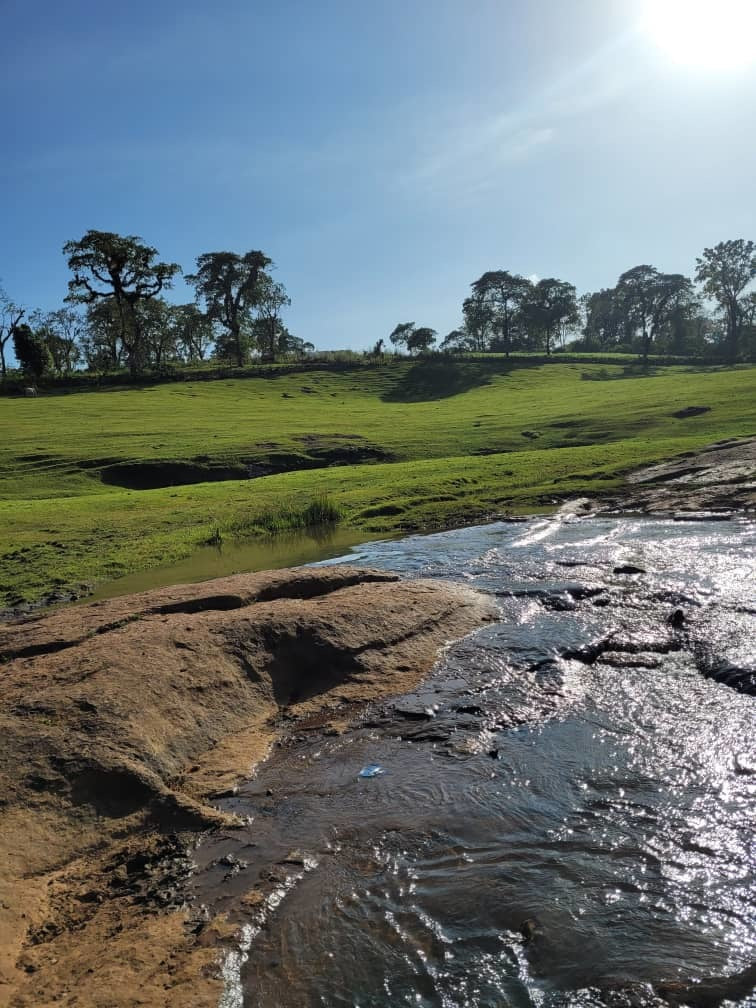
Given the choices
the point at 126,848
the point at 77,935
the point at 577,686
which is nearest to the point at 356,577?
the point at 577,686

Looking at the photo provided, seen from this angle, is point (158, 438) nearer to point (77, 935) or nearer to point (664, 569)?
point (664, 569)

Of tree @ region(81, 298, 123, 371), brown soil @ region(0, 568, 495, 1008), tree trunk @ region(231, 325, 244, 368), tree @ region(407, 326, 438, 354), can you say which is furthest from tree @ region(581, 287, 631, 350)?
brown soil @ region(0, 568, 495, 1008)

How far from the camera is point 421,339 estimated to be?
102688mm

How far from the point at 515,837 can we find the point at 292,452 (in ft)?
107

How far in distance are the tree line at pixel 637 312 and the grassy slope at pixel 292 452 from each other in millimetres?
40043

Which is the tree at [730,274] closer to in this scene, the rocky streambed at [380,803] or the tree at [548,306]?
the tree at [548,306]

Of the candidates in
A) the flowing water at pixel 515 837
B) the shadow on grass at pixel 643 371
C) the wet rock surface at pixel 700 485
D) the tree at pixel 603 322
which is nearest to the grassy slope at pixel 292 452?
the wet rock surface at pixel 700 485

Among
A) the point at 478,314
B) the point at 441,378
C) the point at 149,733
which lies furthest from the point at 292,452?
the point at 478,314

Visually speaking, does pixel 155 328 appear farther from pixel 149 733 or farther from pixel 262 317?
pixel 149 733

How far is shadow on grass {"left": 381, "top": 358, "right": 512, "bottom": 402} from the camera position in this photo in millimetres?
75625

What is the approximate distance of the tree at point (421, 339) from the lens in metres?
103

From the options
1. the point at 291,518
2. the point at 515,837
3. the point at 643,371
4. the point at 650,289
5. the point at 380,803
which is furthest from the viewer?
the point at 650,289

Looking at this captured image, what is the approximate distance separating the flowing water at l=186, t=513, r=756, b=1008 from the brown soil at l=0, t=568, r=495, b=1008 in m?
0.39

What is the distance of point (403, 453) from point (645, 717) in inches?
1190
